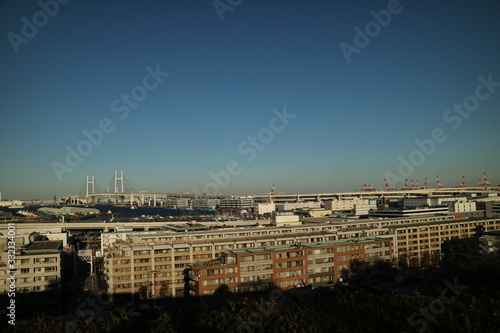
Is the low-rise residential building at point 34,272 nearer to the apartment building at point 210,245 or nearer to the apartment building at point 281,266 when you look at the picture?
the apartment building at point 210,245

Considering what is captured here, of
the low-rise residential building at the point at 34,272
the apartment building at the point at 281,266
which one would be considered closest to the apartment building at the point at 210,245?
the apartment building at the point at 281,266

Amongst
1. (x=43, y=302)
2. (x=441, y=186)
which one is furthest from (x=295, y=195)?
(x=43, y=302)

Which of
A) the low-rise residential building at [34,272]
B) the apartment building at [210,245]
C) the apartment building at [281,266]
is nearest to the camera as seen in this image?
the low-rise residential building at [34,272]

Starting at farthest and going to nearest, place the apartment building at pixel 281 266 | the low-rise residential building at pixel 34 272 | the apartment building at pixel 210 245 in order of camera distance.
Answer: the apartment building at pixel 210 245, the apartment building at pixel 281 266, the low-rise residential building at pixel 34 272

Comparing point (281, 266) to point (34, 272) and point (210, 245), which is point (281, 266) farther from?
point (34, 272)

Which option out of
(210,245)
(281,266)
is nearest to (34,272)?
(210,245)

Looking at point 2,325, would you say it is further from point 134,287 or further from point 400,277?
point 400,277

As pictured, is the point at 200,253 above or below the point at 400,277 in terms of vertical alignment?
above
